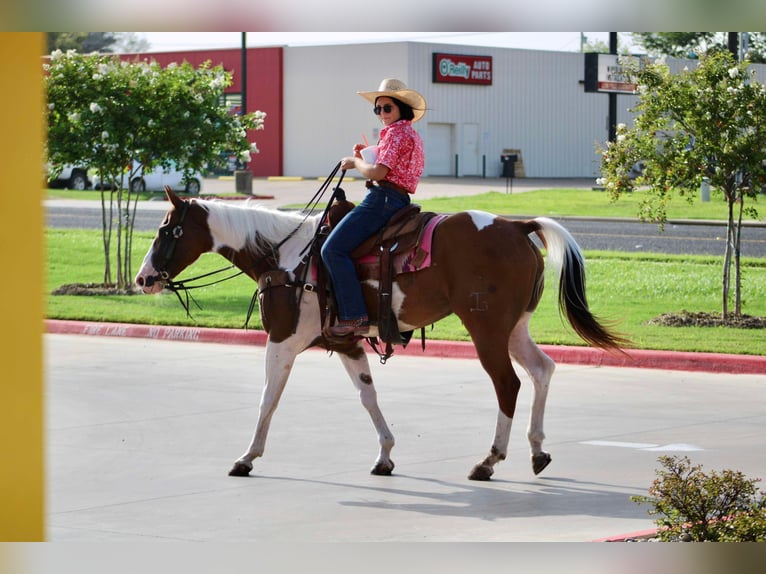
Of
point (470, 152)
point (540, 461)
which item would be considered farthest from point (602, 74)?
point (540, 461)

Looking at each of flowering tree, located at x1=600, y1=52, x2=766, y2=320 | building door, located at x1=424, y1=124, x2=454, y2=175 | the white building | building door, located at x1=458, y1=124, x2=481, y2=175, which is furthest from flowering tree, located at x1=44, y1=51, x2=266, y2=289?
building door, located at x1=458, y1=124, x2=481, y2=175

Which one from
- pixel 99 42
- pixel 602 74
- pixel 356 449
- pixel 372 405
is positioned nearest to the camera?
pixel 372 405

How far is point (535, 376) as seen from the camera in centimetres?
915

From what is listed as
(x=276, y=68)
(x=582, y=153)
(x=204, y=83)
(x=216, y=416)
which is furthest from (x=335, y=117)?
(x=216, y=416)

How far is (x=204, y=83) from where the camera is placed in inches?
775

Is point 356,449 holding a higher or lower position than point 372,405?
lower

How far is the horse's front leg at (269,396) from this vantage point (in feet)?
29.7

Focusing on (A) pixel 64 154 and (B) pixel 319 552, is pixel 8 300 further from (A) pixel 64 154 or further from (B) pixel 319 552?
(A) pixel 64 154

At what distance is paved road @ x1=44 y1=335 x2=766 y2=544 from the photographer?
7.69 metres

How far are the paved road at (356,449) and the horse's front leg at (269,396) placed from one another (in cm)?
12

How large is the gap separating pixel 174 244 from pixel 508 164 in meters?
42.9

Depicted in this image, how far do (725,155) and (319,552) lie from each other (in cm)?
1035

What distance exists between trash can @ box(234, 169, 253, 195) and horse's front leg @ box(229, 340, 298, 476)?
3254 centimetres

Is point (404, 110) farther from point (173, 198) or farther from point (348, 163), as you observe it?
point (173, 198)
